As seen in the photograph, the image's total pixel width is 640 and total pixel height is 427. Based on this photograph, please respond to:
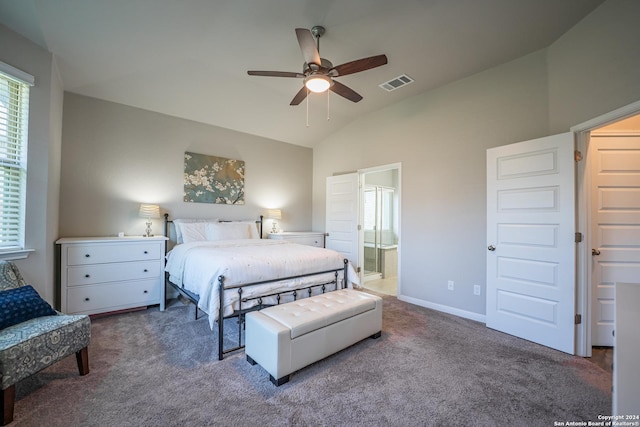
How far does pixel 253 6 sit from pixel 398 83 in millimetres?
2233

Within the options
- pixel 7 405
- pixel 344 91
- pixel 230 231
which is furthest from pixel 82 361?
pixel 344 91

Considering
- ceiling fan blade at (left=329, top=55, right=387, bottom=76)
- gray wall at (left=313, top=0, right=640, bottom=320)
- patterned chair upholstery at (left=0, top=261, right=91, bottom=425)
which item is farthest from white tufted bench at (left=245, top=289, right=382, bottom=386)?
ceiling fan blade at (left=329, top=55, right=387, bottom=76)

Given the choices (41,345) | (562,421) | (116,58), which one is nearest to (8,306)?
(41,345)

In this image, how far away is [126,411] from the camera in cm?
180

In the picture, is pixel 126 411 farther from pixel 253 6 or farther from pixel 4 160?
pixel 253 6

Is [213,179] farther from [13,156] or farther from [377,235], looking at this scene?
[377,235]

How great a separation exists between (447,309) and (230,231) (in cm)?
350

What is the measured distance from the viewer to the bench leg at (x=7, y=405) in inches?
64.6

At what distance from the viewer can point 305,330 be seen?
7.25ft

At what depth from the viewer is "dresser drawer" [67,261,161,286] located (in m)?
3.19

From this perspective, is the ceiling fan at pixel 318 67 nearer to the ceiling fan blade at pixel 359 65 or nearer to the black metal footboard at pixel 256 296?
the ceiling fan blade at pixel 359 65

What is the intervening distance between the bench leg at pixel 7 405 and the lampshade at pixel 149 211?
97.2 inches

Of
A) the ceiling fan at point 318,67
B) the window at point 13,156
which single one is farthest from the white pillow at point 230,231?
the ceiling fan at point 318,67

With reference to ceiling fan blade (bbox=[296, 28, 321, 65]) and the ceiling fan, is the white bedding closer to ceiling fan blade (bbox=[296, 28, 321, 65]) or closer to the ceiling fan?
the ceiling fan
